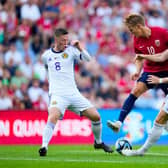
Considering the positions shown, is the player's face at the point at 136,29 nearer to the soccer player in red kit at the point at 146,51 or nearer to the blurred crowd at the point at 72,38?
the soccer player in red kit at the point at 146,51

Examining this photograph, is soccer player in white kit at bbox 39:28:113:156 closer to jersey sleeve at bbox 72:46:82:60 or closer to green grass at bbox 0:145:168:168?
jersey sleeve at bbox 72:46:82:60

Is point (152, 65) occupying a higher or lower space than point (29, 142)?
higher

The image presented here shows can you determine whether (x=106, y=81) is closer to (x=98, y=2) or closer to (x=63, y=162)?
(x=98, y=2)

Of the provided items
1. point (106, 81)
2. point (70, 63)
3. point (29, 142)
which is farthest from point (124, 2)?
point (70, 63)

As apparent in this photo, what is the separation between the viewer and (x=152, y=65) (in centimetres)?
1316

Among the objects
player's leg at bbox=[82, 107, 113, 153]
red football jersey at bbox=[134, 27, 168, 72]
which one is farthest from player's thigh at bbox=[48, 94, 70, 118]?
red football jersey at bbox=[134, 27, 168, 72]

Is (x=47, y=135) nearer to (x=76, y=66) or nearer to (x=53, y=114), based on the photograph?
(x=53, y=114)

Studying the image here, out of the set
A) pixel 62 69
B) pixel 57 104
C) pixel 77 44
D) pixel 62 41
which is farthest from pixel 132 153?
pixel 62 41

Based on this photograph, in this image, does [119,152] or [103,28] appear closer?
[119,152]

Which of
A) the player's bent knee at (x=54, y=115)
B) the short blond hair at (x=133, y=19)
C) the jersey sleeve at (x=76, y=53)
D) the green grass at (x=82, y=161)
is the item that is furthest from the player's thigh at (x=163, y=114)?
the jersey sleeve at (x=76, y=53)

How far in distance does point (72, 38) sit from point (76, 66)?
1104mm

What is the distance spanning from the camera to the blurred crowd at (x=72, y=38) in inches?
799

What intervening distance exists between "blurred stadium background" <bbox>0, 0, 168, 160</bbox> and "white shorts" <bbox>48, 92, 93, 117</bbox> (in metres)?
4.97

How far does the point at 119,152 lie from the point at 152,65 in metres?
1.67
